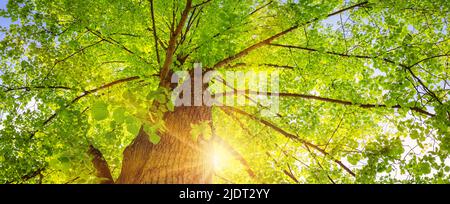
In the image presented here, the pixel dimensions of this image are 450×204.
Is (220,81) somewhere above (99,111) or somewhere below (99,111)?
above

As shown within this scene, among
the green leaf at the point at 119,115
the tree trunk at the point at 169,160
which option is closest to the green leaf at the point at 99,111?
the green leaf at the point at 119,115

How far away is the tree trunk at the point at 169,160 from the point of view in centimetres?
395

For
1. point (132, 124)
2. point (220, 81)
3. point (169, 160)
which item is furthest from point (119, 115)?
point (220, 81)

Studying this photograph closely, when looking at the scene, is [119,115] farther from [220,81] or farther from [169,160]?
[220,81]

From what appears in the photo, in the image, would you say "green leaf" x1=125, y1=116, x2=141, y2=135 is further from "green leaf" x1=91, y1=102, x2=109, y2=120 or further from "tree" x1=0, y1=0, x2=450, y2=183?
"tree" x1=0, y1=0, x2=450, y2=183

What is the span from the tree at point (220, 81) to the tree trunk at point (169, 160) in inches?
0.7

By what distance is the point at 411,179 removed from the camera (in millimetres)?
3623

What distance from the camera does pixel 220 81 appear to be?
6.57 meters

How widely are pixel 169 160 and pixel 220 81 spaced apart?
9.11ft

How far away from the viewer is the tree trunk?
395 cm

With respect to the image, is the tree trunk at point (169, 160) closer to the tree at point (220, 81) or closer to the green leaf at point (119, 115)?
the tree at point (220, 81)

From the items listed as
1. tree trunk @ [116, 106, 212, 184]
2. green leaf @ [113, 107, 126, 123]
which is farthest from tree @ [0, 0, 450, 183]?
green leaf @ [113, 107, 126, 123]

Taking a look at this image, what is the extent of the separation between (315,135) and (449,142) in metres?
3.23
